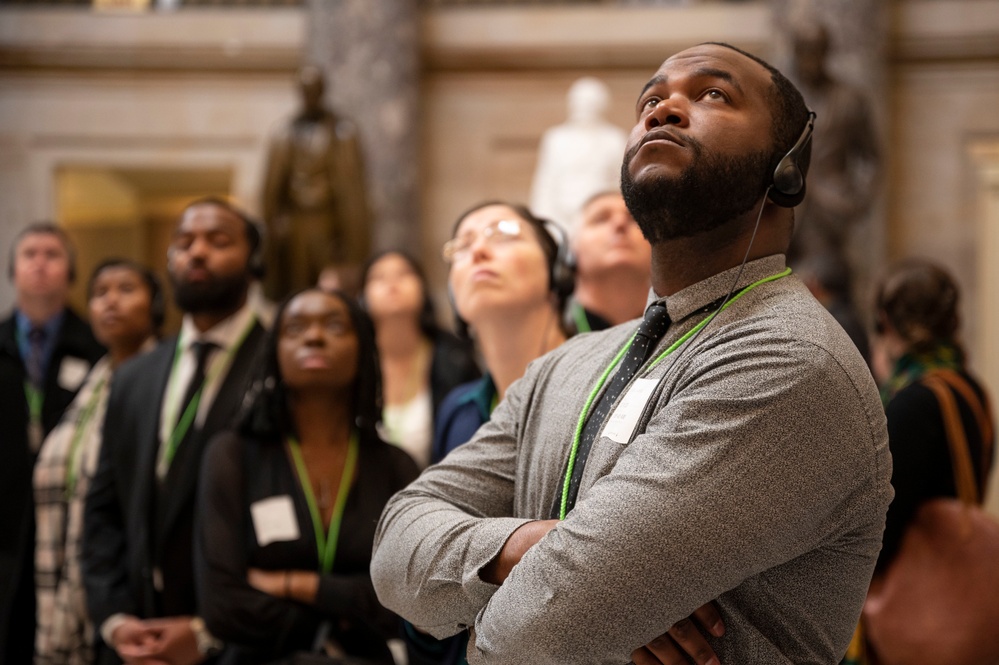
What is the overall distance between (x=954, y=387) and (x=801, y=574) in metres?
2.00

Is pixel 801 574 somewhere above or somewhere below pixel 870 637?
above

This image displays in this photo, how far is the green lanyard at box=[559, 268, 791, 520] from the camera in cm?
170

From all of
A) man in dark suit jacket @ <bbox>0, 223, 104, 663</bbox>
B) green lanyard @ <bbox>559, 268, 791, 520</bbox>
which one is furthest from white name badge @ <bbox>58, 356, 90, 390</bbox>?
green lanyard @ <bbox>559, 268, 791, 520</bbox>

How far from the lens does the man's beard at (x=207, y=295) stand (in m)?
3.79

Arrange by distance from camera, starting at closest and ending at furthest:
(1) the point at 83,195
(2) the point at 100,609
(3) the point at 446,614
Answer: (3) the point at 446,614
(2) the point at 100,609
(1) the point at 83,195

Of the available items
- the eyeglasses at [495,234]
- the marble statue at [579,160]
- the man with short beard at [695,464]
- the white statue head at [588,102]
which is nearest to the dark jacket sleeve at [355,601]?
the eyeglasses at [495,234]

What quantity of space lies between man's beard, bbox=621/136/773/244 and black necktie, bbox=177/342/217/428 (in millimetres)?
2315

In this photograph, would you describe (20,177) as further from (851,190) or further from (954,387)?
(954,387)

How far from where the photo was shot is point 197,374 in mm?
3744

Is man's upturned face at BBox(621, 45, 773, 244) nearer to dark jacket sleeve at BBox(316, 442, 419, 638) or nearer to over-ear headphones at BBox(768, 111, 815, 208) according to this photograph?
over-ear headphones at BBox(768, 111, 815, 208)

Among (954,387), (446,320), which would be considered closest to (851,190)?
(446,320)

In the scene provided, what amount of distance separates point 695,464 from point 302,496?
1.88 m

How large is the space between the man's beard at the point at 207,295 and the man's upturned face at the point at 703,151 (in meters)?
2.34

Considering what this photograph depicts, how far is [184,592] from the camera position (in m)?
3.52
